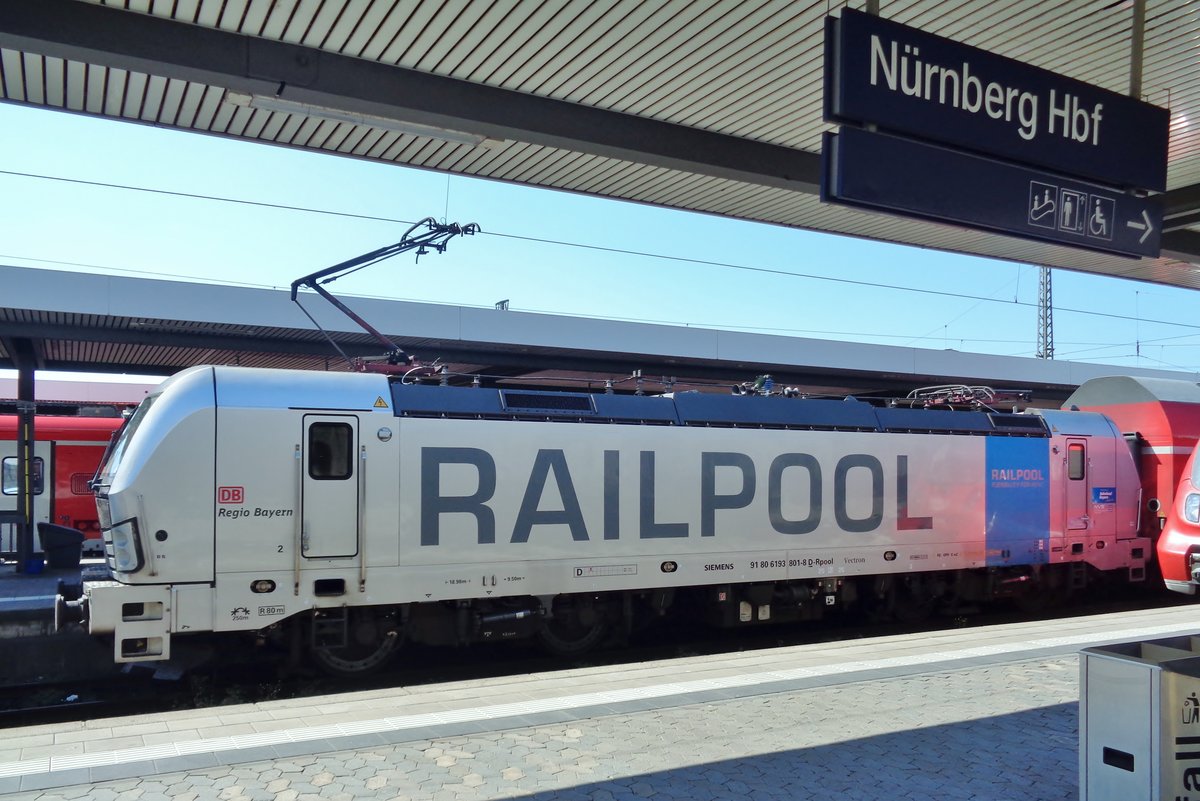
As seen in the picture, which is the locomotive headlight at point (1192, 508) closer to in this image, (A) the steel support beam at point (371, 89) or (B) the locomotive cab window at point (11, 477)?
(A) the steel support beam at point (371, 89)

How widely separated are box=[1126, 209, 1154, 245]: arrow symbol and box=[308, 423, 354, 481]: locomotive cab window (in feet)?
22.1

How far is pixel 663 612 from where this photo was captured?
11094mm

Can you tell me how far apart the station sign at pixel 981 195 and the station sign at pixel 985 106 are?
0.08 metres

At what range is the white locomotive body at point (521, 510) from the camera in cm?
844

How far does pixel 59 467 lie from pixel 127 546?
1460 cm

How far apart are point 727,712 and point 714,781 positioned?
1.39 m

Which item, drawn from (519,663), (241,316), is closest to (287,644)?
(519,663)

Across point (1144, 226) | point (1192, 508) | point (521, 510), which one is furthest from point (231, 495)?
point (1192, 508)

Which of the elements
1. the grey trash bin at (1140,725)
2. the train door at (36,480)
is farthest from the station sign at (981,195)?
the train door at (36,480)

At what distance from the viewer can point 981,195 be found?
5.50 m

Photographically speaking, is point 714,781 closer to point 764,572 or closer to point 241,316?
point 764,572

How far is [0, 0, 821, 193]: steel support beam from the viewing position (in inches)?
233

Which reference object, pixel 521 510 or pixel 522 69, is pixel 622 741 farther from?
pixel 522 69

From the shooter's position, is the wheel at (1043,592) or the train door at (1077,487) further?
the wheel at (1043,592)
